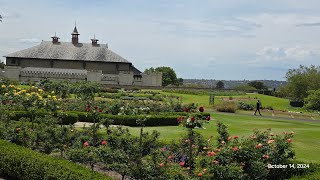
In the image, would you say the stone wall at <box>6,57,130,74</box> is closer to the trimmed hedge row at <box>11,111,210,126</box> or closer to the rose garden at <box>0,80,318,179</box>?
the trimmed hedge row at <box>11,111,210,126</box>

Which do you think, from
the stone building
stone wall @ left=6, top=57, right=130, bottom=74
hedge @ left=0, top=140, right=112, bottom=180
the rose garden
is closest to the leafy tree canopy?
the stone building

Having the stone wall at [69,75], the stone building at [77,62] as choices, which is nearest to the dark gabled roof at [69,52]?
the stone building at [77,62]

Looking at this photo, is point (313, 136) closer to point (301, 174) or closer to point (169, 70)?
point (301, 174)

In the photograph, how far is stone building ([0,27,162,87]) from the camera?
6838 cm

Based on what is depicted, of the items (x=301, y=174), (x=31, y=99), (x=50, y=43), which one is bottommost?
(x=301, y=174)

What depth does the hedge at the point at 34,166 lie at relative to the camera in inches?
309

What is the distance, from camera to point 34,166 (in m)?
8.81

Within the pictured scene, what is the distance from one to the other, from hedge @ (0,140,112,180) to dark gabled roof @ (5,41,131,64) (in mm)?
61740

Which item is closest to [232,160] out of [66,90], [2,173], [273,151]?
[273,151]

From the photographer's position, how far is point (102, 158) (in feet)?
29.6

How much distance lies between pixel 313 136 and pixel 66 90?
70.1 feet

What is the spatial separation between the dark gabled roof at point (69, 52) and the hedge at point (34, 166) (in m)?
61.7

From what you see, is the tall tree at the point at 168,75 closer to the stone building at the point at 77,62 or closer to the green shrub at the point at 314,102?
the stone building at the point at 77,62

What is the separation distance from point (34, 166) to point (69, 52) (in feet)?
215
